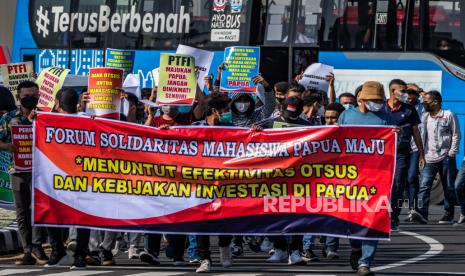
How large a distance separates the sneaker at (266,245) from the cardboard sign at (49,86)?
2.78 m

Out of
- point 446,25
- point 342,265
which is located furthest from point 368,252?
point 446,25

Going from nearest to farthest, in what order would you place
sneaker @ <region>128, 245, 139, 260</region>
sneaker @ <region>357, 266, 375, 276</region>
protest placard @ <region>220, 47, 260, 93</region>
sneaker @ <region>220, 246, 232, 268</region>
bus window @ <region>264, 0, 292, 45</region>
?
sneaker @ <region>357, 266, 375, 276</region> → sneaker @ <region>220, 246, 232, 268</region> → sneaker @ <region>128, 245, 139, 260</region> → protest placard @ <region>220, 47, 260, 93</region> → bus window @ <region>264, 0, 292, 45</region>

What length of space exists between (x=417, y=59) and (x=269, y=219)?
10.6m

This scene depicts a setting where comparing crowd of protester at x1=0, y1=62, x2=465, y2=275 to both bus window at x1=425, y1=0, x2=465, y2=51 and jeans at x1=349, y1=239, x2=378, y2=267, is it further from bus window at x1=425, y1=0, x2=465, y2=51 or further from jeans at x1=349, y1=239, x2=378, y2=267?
bus window at x1=425, y1=0, x2=465, y2=51

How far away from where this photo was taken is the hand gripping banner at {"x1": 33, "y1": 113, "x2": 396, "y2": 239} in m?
14.3

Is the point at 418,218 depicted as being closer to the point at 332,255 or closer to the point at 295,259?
the point at 332,255

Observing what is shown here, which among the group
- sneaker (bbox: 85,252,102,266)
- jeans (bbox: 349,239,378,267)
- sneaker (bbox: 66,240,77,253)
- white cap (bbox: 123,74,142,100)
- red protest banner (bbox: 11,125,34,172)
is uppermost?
white cap (bbox: 123,74,142,100)

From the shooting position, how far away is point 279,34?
2578cm

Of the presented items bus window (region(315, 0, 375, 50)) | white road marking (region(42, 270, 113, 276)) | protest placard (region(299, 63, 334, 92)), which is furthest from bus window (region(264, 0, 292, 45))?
white road marking (region(42, 270, 113, 276))

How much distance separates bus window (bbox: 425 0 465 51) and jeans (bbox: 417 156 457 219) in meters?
3.12

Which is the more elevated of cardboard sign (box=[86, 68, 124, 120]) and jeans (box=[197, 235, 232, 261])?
cardboard sign (box=[86, 68, 124, 120])

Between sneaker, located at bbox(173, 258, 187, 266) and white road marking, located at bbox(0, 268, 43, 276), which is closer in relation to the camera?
white road marking, located at bbox(0, 268, 43, 276)

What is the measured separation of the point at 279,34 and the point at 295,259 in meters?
10.9

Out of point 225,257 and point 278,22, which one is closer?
point 225,257
